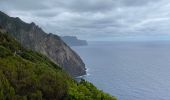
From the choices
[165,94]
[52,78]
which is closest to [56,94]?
[52,78]

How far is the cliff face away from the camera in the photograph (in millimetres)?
186125

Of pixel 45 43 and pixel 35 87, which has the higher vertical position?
pixel 45 43

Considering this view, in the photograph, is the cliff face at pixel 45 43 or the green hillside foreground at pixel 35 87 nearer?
the green hillside foreground at pixel 35 87

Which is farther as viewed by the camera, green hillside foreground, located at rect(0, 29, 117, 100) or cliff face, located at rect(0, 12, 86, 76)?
cliff face, located at rect(0, 12, 86, 76)

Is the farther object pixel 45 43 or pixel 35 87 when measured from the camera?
pixel 45 43

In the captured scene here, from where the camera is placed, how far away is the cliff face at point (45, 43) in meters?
186

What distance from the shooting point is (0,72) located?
44875 mm

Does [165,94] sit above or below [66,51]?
below

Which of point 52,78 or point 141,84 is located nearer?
point 52,78

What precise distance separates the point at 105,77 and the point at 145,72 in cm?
2858

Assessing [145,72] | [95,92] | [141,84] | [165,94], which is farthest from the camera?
[145,72]

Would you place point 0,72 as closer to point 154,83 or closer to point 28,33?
point 154,83

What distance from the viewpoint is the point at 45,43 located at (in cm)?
18962

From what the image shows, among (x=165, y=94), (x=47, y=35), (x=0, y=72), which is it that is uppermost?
(x=47, y=35)
